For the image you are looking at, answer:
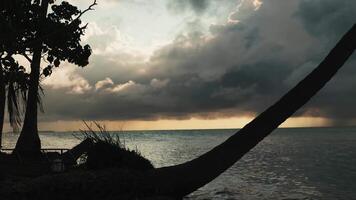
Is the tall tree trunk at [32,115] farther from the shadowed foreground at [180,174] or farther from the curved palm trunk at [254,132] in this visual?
the curved palm trunk at [254,132]

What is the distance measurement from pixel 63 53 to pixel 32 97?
14.8ft

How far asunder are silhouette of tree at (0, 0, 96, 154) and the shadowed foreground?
12.5 metres

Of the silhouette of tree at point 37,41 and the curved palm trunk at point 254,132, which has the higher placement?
the silhouette of tree at point 37,41

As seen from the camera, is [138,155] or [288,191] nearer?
[138,155]

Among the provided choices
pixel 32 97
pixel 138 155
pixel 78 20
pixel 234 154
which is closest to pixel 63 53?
pixel 78 20

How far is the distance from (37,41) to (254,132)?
15.9 metres

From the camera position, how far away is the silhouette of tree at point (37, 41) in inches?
1099

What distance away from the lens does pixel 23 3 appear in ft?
94.3

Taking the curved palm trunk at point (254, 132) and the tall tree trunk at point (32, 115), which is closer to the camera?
the curved palm trunk at point (254, 132)

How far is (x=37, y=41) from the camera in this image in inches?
1058

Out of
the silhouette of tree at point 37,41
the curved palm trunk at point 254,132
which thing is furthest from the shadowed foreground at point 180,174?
the silhouette of tree at point 37,41

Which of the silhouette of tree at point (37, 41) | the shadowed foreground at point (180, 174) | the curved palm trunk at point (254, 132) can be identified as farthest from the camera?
the silhouette of tree at point (37, 41)

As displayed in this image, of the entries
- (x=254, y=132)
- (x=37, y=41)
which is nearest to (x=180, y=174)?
(x=254, y=132)

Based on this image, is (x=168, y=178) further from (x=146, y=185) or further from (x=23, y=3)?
(x=23, y=3)
